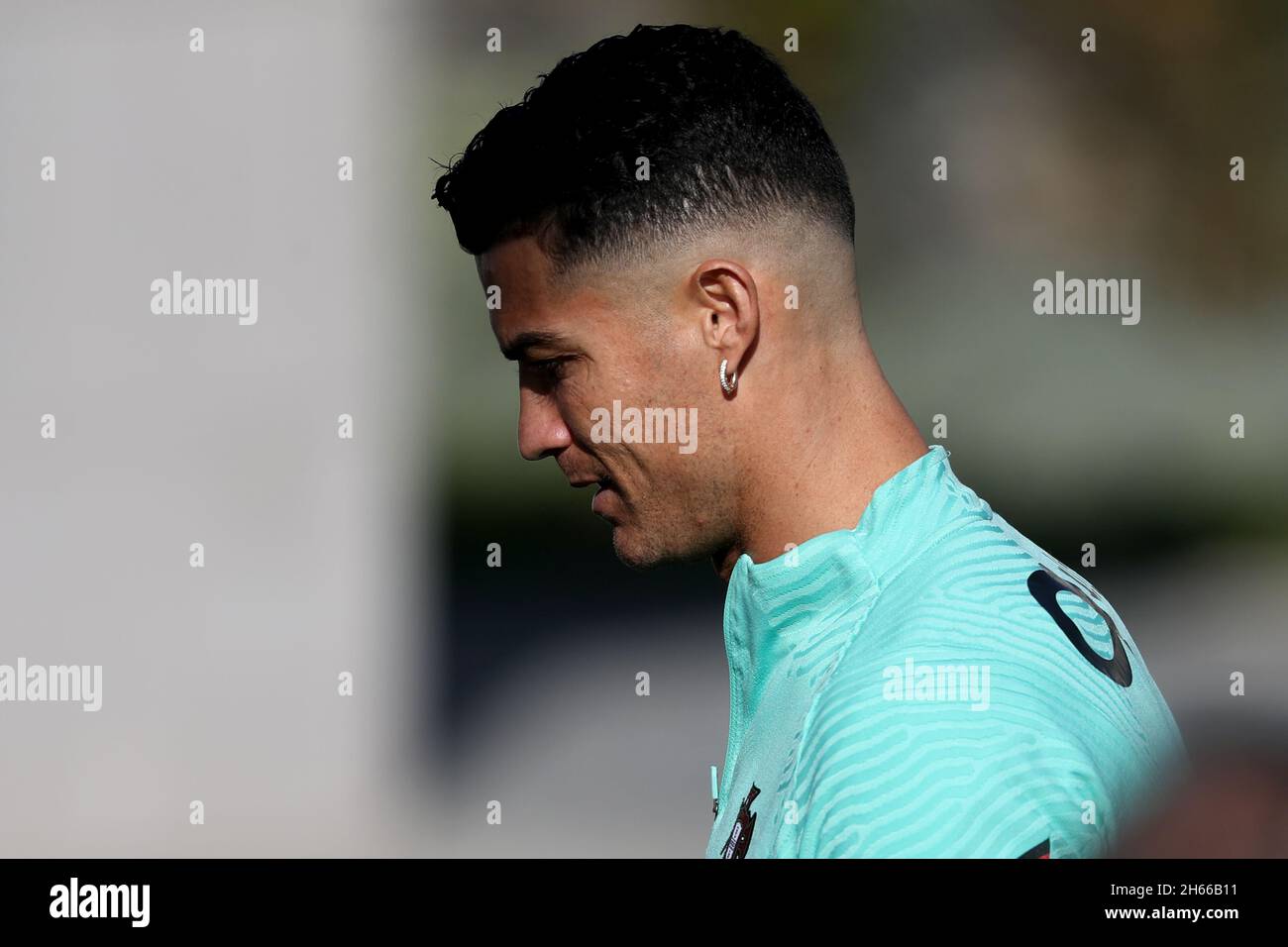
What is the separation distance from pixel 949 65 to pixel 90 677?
399 centimetres

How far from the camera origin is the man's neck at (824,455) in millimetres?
1529

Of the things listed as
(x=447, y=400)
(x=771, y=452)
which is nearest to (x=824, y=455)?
(x=771, y=452)

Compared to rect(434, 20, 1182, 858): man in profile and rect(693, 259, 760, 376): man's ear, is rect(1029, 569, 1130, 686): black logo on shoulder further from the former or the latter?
rect(693, 259, 760, 376): man's ear

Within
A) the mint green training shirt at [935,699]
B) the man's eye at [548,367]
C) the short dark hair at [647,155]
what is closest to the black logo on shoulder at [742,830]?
the mint green training shirt at [935,699]

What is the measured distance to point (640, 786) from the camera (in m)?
5.16

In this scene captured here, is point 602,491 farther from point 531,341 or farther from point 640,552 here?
point 531,341

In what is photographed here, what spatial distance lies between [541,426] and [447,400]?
11.6 feet

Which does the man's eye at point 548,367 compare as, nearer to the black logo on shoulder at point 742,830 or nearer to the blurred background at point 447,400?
the black logo on shoulder at point 742,830

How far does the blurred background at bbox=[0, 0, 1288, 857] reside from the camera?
4895 mm

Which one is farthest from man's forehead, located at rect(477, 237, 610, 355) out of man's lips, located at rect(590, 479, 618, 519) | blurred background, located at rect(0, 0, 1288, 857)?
blurred background, located at rect(0, 0, 1288, 857)

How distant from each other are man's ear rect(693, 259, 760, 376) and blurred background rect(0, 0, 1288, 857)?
3.53m

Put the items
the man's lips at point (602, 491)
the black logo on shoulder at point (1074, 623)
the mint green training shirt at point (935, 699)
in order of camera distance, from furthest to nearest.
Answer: the man's lips at point (602, 491)
the black logo on shoulder at point (1074, 623)
the mint green training shirt at point (935, 699)

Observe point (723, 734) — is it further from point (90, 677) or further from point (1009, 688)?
point (1009, 688)

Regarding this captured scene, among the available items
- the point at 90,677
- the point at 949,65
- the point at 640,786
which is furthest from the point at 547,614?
the point at 949,65
